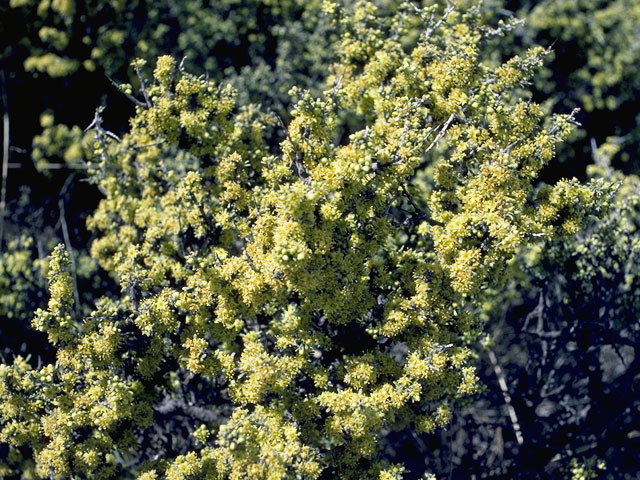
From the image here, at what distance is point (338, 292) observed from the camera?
3984 millimetres

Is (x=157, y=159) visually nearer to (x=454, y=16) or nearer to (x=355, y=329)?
(x=355, y=329)

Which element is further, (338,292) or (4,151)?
(4,151)

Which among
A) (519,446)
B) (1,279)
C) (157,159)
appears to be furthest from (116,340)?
(519,446)

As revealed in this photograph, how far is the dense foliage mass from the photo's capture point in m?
3.98

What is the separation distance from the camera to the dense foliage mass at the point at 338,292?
157 inches

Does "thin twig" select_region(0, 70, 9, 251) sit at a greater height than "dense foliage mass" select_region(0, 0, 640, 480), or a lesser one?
greater

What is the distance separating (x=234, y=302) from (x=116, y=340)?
79cm

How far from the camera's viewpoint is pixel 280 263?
3.70 metres

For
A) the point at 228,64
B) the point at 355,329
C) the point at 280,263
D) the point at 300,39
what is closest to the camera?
the point at 280,263

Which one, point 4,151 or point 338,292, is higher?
point 4,151

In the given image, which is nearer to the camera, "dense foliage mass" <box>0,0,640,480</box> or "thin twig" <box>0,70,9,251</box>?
"dense foliage mass" <box>0,0,640,480</box>

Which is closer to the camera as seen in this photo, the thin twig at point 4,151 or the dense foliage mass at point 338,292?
the dense foliage mass at point 338,292

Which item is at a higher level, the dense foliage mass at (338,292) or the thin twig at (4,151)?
the thin twig at (4,151)

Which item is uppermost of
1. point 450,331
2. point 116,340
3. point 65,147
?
point 65,147
